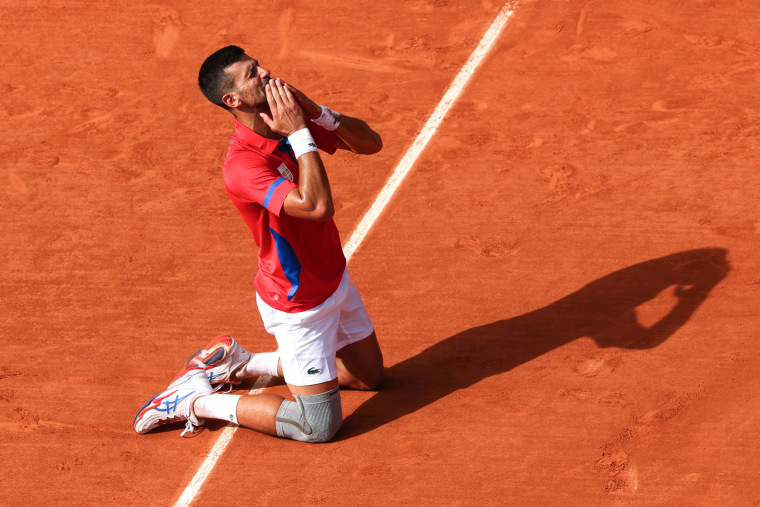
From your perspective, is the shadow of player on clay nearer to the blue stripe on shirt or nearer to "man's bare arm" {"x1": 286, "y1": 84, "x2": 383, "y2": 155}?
"man's bare arm" {"x1": 286, "y1": 84, "x2": 383, "y2": 155}

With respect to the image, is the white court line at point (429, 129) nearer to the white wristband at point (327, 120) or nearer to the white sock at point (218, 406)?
the white sock at point (218, 406)

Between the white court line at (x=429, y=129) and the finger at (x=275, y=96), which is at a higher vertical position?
the finger at (x=275, y=96)

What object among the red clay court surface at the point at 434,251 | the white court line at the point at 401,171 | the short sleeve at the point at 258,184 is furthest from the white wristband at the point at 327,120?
the white court line at the point at 401,171

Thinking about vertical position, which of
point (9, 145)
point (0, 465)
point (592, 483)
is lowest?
point (592, 483)

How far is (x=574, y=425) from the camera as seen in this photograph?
5.80 metres

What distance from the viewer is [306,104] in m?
5.39

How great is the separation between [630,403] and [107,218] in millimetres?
4665

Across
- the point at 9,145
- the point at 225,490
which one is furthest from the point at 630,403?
the point at 9,145

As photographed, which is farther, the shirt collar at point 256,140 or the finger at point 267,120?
the shirt collar at point 256,140

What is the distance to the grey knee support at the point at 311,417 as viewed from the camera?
5.77m

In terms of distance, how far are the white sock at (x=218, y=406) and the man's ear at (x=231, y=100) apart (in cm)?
190

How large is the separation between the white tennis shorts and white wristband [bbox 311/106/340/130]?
97cm

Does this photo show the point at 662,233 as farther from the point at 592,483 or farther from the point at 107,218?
the point at 107,218

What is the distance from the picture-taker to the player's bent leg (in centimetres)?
609
